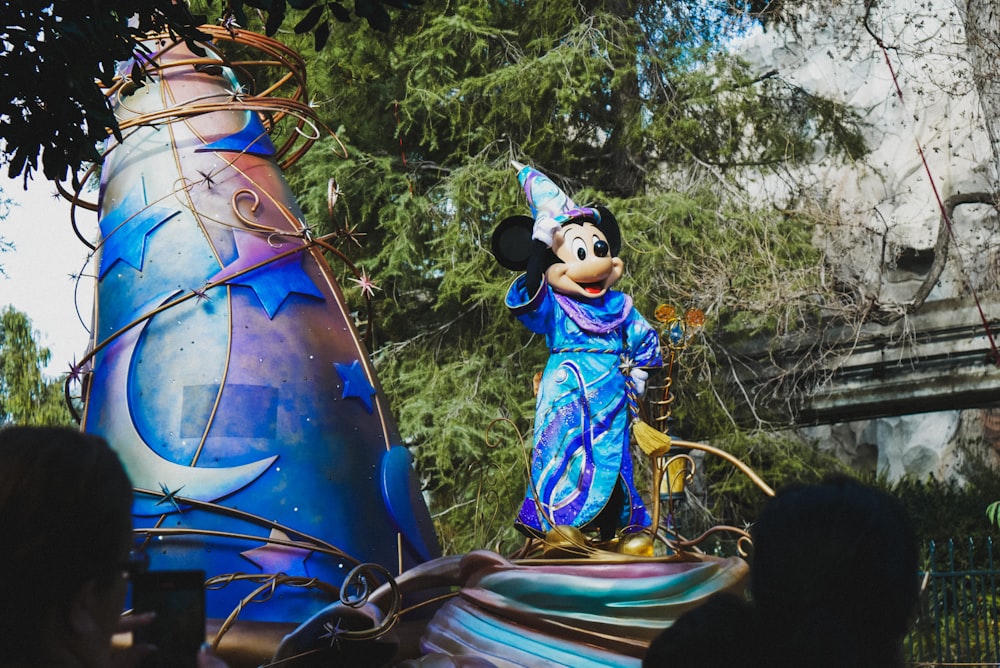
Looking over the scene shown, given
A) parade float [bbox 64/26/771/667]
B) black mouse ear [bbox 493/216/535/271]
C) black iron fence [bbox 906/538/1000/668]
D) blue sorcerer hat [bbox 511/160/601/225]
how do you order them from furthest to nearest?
black iron fence [bbox 906/538/1000/668] → black mouse ear [bbox 493/216/535/271] → blue sorcerer hat [bbox 511/160/601/225] → parade float [bbox 64/26/771/667]

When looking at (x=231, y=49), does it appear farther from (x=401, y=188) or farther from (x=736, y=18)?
(x=736, y=18)

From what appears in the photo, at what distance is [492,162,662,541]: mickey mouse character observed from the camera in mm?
5234

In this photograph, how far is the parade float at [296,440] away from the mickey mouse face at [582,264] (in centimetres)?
2

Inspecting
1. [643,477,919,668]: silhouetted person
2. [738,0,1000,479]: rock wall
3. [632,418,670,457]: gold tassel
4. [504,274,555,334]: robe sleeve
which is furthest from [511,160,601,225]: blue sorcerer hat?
[738,0,1000,479]: rock wall

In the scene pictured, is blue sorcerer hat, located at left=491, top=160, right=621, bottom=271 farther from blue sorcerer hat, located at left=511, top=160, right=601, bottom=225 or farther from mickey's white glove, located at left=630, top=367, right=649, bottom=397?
mickey's white glove, located at left=630, top=367, right=649, bottom=397

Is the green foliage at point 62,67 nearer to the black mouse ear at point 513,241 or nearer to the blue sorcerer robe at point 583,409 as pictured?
the blue sorcerer robe at point 583,409

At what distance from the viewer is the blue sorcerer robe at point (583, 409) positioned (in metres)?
5.22

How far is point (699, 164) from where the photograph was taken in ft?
35.9

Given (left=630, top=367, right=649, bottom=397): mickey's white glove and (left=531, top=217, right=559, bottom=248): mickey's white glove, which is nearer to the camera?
(left=630, top=367, right=649, bottom=397): mickey's white glove

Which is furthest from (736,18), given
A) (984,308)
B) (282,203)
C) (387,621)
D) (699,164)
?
(387,621)

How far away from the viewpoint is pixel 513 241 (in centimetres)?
602

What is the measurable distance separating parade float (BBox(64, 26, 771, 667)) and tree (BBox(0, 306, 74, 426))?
9.45 metres

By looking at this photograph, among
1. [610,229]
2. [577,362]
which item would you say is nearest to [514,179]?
[610,229]

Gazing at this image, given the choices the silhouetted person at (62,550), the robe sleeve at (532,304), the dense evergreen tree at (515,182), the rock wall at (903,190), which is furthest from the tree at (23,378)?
the silhouetted person at (62,550)
